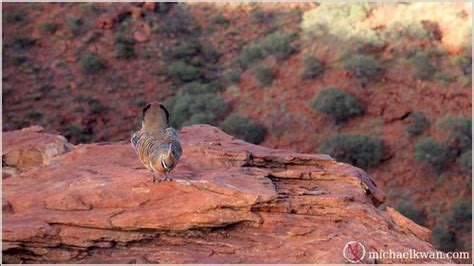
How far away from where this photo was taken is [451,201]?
15.7 meters

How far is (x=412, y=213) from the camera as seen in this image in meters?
14.9

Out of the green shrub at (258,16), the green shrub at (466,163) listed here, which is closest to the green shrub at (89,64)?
the green shrub at (258,16)

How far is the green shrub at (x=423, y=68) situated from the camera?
1950 centimetres

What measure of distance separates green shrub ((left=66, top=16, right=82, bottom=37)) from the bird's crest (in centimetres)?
1957

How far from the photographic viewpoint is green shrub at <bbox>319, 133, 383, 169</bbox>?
1708cm

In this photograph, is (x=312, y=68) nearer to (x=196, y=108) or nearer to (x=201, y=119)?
(x=196, y=108)

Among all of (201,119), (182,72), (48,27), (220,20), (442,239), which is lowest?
(442,239)

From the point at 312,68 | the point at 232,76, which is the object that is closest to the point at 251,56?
the point at 232,76

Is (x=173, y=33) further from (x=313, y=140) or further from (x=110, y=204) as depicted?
(x=110, y=204)

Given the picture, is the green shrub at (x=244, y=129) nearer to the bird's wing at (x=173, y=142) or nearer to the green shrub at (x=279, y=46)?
the green shrub at (x=279, y=46)

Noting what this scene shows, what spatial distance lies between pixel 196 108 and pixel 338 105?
15.8ft

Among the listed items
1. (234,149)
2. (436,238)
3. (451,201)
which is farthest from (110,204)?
(451,201)

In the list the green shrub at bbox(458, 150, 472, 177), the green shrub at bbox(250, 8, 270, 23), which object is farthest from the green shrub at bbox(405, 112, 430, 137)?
the green shrub at bbox(250, 8, 270, 23)

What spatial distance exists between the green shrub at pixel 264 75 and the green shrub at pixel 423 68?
5.09 meters
